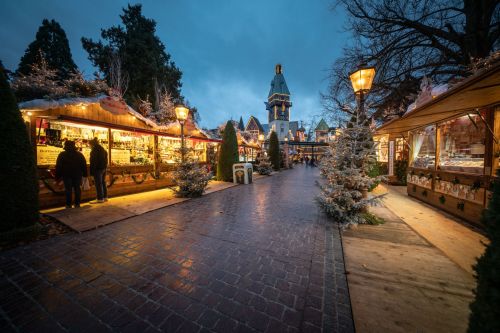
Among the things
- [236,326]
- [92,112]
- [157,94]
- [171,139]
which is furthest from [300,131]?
[236,326]

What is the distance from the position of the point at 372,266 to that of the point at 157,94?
20.4 metres

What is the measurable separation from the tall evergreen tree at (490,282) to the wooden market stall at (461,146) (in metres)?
2.61

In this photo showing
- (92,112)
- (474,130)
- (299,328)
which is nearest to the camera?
(299,328)

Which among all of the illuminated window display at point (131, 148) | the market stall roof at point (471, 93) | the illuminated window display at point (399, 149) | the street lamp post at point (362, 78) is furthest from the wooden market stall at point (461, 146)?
the illuminated window display at point (131, 148)

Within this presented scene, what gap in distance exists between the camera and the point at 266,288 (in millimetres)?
2420

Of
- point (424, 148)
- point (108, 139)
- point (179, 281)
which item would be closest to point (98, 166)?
point (108, 139)

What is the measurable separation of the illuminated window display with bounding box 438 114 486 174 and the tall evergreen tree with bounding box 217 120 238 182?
10040 millimetres

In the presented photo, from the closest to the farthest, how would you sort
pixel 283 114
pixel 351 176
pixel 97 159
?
pixel 351 176
pixel 97 159
pixel 283 114

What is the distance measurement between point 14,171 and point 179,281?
4.13 metres

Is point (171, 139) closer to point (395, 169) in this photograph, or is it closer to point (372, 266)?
point (372, 266)

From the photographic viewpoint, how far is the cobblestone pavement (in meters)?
1.94

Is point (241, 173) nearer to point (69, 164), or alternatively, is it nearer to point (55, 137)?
point (69, 164)

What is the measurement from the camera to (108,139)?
26.9ft

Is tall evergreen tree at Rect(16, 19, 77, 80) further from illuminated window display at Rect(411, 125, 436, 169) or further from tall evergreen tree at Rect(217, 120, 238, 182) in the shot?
illuminated window display at Rect(411, 125, 436, 169)
